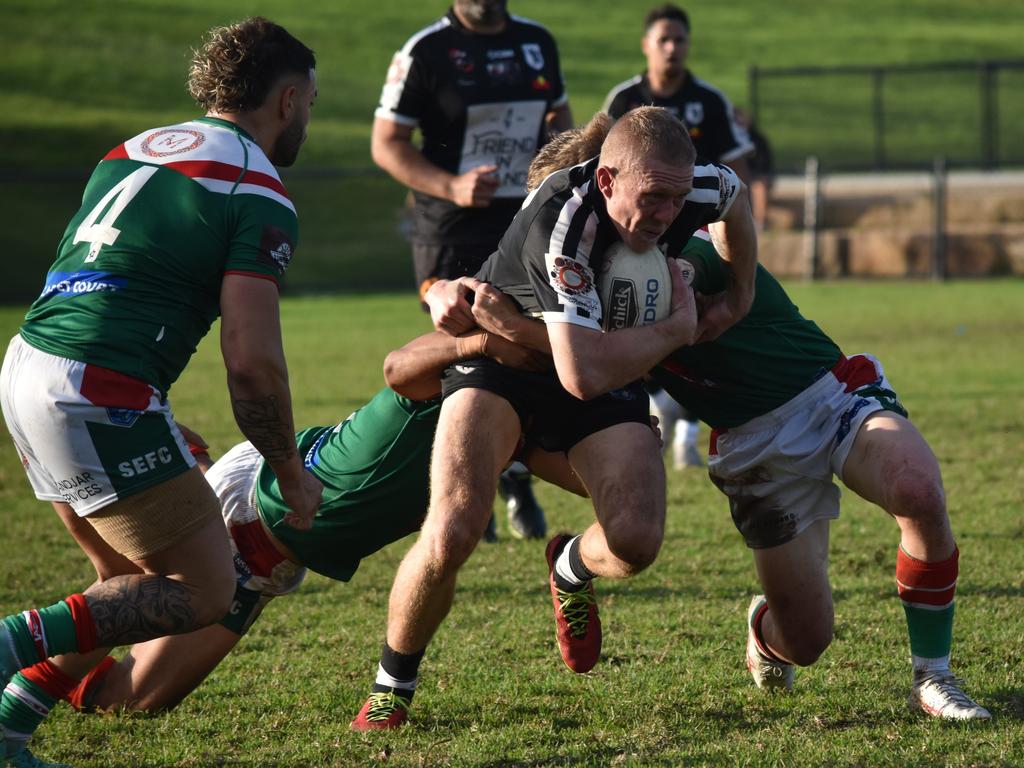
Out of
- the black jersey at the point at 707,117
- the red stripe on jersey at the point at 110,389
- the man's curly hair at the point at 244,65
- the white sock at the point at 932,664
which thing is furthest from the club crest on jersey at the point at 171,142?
the black jersey at the point at 707,117

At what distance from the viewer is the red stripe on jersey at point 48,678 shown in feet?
13.1

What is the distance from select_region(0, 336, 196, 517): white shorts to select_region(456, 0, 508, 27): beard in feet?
13.2

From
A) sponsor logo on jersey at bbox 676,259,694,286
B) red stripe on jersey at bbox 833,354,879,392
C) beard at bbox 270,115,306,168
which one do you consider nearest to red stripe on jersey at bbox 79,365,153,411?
beard at bbox 270,115,306,168

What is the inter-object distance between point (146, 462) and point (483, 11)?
416 centimetres

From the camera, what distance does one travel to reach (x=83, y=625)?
368 cm

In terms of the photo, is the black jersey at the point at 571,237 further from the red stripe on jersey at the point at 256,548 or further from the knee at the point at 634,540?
the red stripe on jersey at the point at 256,548

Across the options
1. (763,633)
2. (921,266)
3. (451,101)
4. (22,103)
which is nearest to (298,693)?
(763,633)

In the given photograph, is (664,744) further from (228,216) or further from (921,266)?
(921,266)

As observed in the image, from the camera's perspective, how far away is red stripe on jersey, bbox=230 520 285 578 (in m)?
4.65

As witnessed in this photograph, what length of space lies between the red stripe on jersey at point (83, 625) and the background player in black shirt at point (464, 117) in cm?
360

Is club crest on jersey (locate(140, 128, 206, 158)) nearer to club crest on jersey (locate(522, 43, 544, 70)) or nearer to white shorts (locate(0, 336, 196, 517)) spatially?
white shorts (locate(0, 336, 196, 517))

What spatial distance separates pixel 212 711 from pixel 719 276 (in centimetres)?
223

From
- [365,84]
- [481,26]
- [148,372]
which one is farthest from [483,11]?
[365,84]

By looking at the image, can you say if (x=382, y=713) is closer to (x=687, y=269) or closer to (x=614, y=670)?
(x=614, y=670)
